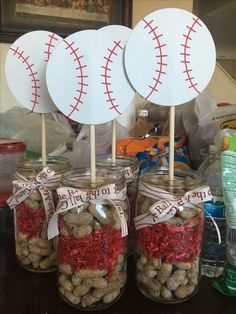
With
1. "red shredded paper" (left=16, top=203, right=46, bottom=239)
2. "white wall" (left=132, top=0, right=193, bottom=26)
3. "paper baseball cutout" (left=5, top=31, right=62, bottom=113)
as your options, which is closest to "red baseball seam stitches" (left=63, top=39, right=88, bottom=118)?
"paper baseball cutout" (left=5, top=31, right=62, bottom=113)

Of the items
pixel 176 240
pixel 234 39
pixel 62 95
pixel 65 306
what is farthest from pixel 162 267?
pixel 234 39

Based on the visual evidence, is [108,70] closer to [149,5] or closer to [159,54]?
[159,54]

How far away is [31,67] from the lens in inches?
23.7

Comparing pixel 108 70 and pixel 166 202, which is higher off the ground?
pixel 108 70

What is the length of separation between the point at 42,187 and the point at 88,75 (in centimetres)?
21

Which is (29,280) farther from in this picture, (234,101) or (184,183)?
(234,101)

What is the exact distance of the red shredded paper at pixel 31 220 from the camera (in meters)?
0.59

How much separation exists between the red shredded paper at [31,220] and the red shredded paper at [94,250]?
3.8 inches

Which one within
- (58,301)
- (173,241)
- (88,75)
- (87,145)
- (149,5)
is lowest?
(58,301)

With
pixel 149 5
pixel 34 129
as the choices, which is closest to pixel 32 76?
pixel 34 129

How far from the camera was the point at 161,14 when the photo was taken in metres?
0.50

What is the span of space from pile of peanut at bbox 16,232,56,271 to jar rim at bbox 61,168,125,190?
5.1 inches

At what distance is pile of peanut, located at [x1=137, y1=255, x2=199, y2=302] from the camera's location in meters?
0.50

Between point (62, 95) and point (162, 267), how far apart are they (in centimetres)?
30
